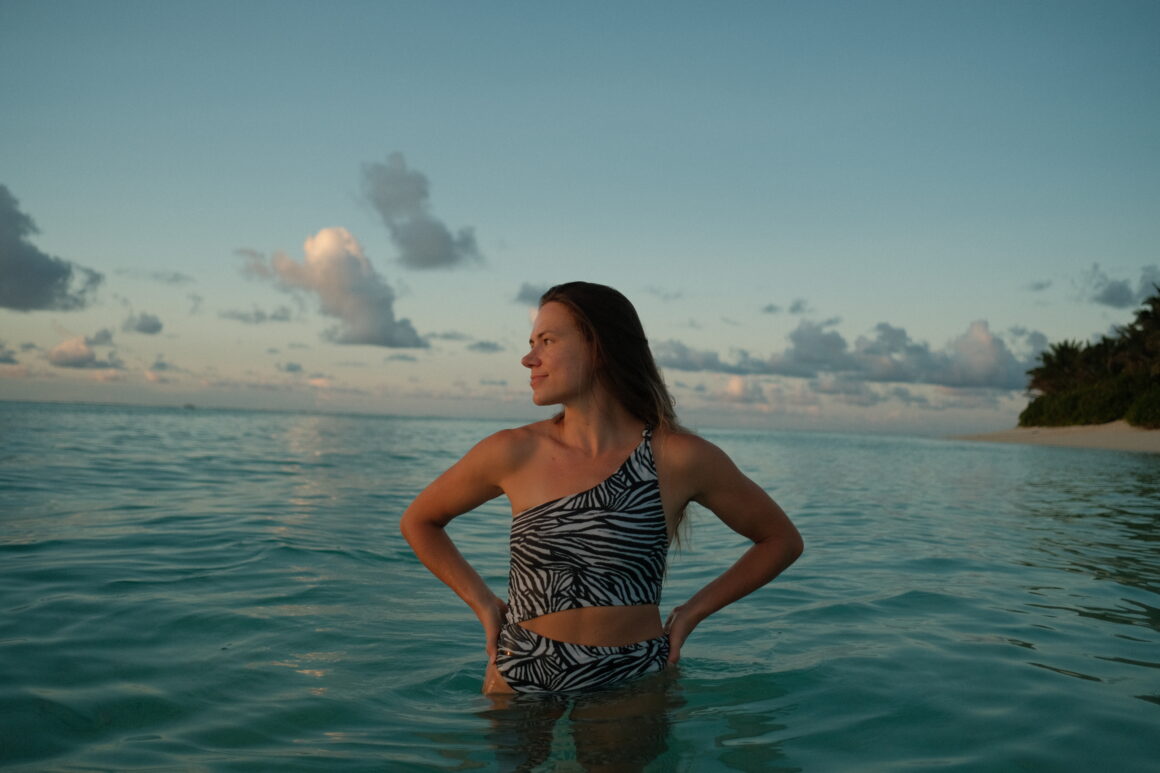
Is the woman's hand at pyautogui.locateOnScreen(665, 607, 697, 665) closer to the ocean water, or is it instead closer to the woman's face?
the ocean water

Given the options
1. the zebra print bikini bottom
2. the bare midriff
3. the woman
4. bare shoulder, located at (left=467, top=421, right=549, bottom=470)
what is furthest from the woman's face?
the zebra print bikini bottom

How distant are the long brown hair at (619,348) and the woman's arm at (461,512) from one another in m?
0.50

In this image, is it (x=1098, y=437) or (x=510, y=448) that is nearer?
(x=510, y=448)

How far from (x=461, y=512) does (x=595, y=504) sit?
560mm

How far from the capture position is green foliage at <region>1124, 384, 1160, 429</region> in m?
54.2

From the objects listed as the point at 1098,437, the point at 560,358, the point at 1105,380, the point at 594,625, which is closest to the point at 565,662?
the point at 594,625

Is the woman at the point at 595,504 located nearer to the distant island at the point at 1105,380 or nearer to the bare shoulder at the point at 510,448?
the bare shoulder at the point at 510,448

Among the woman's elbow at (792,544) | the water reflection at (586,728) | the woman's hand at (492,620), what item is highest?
the woman's elbow at (792,544)

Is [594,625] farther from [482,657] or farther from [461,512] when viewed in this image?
[482,657]

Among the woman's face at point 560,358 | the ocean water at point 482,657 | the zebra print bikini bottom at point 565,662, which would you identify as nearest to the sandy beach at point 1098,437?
the ocean water at point 482,657

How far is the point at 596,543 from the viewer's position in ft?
10.1

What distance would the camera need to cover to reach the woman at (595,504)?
3.10 m

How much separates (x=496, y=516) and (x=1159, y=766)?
9529 millimetres

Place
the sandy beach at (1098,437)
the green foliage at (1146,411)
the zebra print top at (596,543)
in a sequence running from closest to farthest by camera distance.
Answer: the zebra print top at (596,543) < the sandy beach at (1098,437) < the green foliage at (1146,411)
